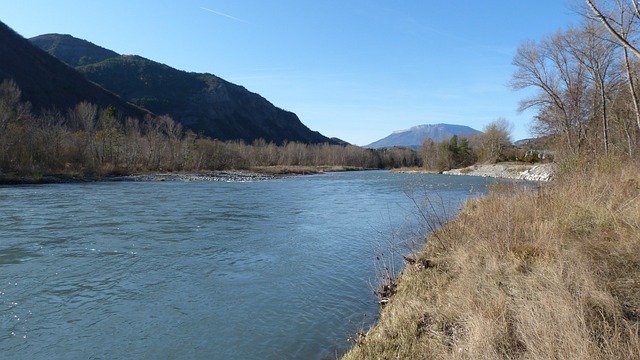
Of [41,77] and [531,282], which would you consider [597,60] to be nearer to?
[531,282]

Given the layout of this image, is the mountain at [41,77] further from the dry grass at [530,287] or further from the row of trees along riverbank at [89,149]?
the dry grass at [530,287]

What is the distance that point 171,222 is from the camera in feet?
55.6

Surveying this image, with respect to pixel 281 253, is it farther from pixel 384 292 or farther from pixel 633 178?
pixel 633 178

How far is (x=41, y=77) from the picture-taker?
384 ft

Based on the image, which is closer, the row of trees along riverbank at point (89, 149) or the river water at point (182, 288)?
the river water at point (182, 288)

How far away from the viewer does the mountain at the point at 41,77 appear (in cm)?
10700

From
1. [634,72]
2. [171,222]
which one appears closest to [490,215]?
[171,222]

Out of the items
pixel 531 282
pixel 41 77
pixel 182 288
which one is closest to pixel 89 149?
pixel 182 288

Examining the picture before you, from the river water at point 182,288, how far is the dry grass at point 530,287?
1.42 m

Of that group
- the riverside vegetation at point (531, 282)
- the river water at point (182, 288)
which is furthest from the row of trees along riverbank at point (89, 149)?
the riverside vegetation at point (531, 282)

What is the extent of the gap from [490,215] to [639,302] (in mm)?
3970

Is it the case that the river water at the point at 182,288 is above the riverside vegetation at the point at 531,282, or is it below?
below

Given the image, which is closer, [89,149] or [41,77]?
[89,149]

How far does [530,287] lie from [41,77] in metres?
144
